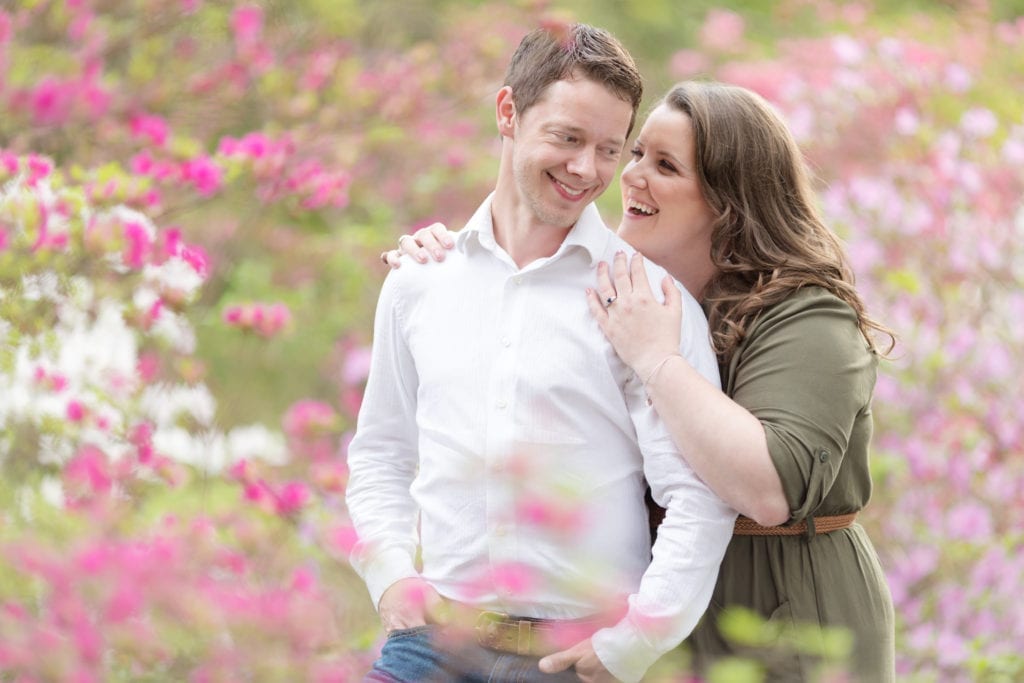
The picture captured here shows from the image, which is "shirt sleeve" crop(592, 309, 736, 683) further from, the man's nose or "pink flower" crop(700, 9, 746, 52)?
"pink flower" crop(700, 9, 746, 52)

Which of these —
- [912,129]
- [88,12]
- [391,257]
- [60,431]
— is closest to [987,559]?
[912,129]

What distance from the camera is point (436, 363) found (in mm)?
2441

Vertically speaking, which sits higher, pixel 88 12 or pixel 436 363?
pixel 88 12

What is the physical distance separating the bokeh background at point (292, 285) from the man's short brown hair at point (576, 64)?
194mm

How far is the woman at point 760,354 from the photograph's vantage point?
7.25 feet


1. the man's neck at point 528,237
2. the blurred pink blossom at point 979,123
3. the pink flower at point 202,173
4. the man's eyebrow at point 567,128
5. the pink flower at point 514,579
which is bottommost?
the pink flower at point 514,579

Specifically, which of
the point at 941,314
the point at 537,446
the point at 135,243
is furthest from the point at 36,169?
the point at 941,314

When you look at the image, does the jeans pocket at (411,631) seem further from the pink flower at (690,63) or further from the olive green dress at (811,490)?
the pink flower at (690,63)

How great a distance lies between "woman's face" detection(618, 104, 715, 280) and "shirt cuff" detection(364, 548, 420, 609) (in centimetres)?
77

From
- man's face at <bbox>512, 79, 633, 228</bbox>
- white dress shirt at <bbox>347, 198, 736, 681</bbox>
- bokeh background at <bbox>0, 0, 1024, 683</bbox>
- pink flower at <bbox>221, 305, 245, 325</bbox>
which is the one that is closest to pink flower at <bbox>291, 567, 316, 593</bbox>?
bokeh background at <bbox>0, 0, 1024, 683</bbox>

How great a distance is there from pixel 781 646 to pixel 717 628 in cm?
12

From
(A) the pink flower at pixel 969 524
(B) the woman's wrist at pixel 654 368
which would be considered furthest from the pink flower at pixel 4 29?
(A) the pink flower at pixel 969 524

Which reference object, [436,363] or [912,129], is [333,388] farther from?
[436,363]

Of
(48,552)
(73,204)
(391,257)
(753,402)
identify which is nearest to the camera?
(753,402)
